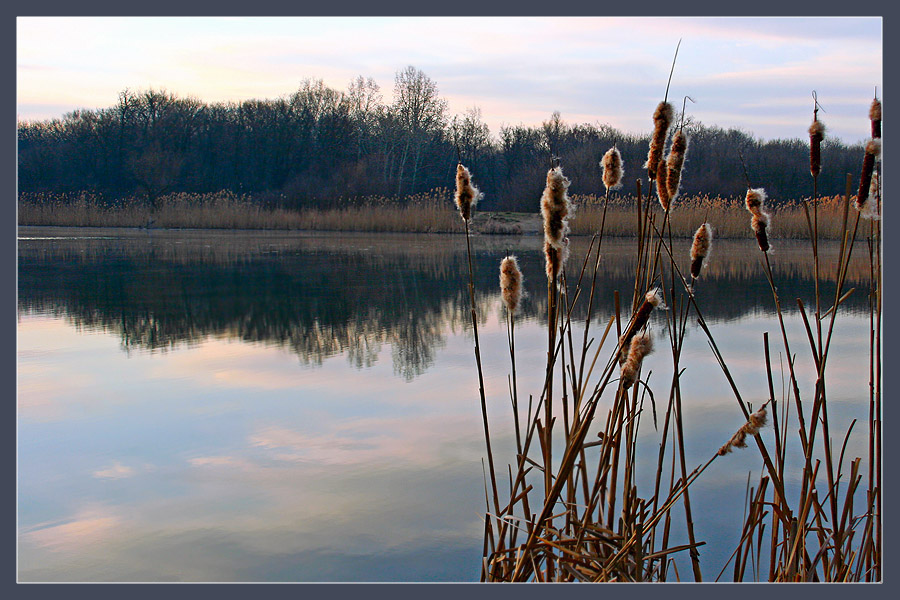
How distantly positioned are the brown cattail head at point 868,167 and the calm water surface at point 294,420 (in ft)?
3.16

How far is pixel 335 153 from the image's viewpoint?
12.2 m

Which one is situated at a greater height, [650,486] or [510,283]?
[510,283]

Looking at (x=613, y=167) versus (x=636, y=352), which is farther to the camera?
(x=613, y=167)

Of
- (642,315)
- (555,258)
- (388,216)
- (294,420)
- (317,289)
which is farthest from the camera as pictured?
(388,216)

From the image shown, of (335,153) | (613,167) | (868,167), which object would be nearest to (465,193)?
(613,167)

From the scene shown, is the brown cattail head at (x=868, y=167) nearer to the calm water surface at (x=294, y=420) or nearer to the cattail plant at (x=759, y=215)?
the cattail plant at (x=759, y=215)

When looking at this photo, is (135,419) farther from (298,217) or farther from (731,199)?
(298,217)

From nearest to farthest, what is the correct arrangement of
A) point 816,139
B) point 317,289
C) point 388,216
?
→ point 816,139, point 317,289, point 388,216

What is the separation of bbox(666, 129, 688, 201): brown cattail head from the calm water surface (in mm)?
1047

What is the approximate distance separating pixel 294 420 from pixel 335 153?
9.71 m

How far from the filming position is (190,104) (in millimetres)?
12742

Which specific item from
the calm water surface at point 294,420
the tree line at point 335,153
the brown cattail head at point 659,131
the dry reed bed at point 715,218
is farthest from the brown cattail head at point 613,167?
the dry reed bed at point 715,218

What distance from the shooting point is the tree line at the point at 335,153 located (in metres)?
9.66

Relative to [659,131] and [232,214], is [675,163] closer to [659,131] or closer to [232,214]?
[659,131]
